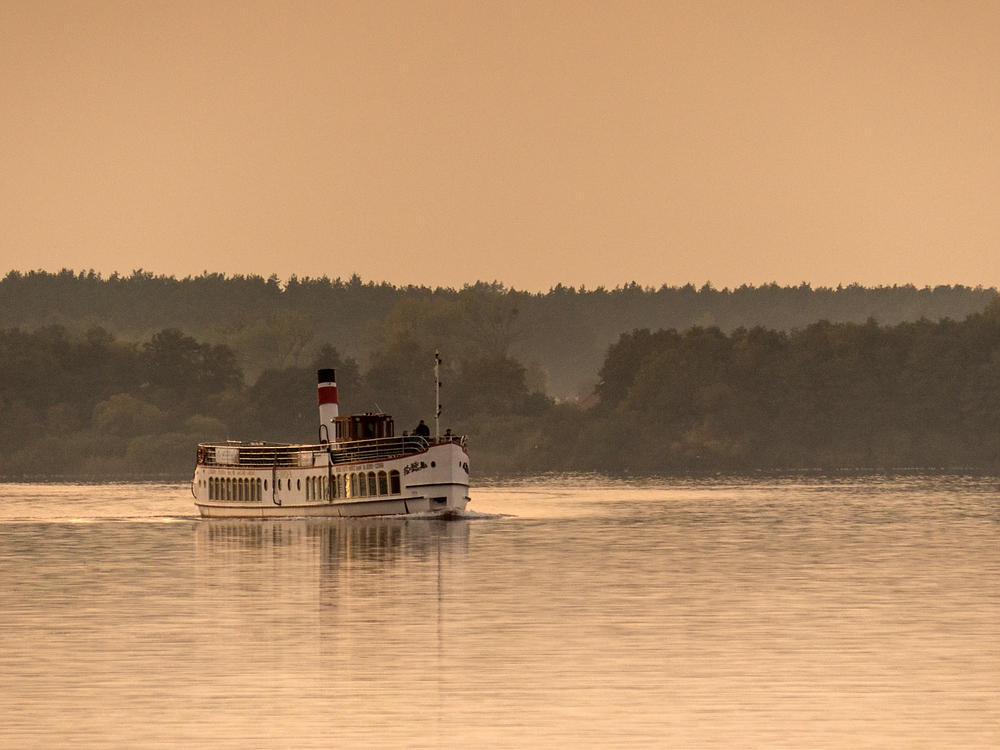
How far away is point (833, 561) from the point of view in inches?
3076

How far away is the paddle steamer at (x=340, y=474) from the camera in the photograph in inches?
4365

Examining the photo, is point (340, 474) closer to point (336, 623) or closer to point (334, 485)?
point (334, 485)

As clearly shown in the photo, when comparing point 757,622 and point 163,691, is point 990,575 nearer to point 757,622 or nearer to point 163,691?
point 757,622

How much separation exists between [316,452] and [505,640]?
65179 mm

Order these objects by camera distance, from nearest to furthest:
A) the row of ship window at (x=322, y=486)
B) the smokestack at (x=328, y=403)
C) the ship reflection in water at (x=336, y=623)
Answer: the ship reflection in water at (x=336, y=623) → the row of ship window at (x=322, y=486) → the smokestack at (x=328, y=403)

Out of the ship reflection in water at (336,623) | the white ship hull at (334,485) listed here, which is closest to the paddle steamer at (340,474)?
the white ship hull at (334,485)

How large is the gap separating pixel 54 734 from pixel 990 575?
42599mm

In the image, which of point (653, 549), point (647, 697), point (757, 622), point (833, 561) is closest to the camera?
point (647, 697)

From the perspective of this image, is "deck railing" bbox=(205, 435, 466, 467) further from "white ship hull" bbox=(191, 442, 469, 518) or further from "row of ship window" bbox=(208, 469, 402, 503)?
"row of ship window" bbox=(208, 469, 402, 503)

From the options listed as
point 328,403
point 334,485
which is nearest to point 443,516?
point 334,485

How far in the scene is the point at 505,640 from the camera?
4984 cm

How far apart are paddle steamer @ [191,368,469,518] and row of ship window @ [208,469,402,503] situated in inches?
2.3

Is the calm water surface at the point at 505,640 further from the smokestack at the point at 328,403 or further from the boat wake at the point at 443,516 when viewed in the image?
the smokestack at the point at 328,403

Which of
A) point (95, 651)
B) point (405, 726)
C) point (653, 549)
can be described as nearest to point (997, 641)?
point (405, 726)
